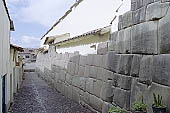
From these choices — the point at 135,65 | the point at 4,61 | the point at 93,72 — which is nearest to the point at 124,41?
the point at 135,65

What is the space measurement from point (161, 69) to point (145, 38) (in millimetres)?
904

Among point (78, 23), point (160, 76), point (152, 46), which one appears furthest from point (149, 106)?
point (78, 23)

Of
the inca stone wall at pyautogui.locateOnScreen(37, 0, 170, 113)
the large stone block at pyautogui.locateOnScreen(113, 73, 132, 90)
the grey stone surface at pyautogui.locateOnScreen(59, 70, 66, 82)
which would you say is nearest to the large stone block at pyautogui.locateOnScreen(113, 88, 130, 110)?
the inca stone wall at pyautogui.locateOnScreen(37, 0, 170, 113)

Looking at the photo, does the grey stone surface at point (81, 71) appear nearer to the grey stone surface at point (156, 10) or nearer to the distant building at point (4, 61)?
the distant building at point (4, 61)

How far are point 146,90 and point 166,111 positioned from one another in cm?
82

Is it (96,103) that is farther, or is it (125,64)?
(96,103)

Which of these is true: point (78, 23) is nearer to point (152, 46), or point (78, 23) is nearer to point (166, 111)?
point (152, 46)

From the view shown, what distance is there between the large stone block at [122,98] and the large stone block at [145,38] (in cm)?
105

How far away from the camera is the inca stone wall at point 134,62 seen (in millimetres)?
4125

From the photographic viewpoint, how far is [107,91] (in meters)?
6.74

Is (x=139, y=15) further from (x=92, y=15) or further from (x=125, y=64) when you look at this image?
(x=92, y=15)

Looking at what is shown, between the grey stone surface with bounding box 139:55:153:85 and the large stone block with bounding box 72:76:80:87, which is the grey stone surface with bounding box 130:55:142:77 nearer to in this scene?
the grey stone surface with bounding box 139:55:153:85

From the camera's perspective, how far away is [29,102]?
33.3ft

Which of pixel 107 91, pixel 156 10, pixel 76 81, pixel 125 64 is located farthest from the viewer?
pixel 76 81
